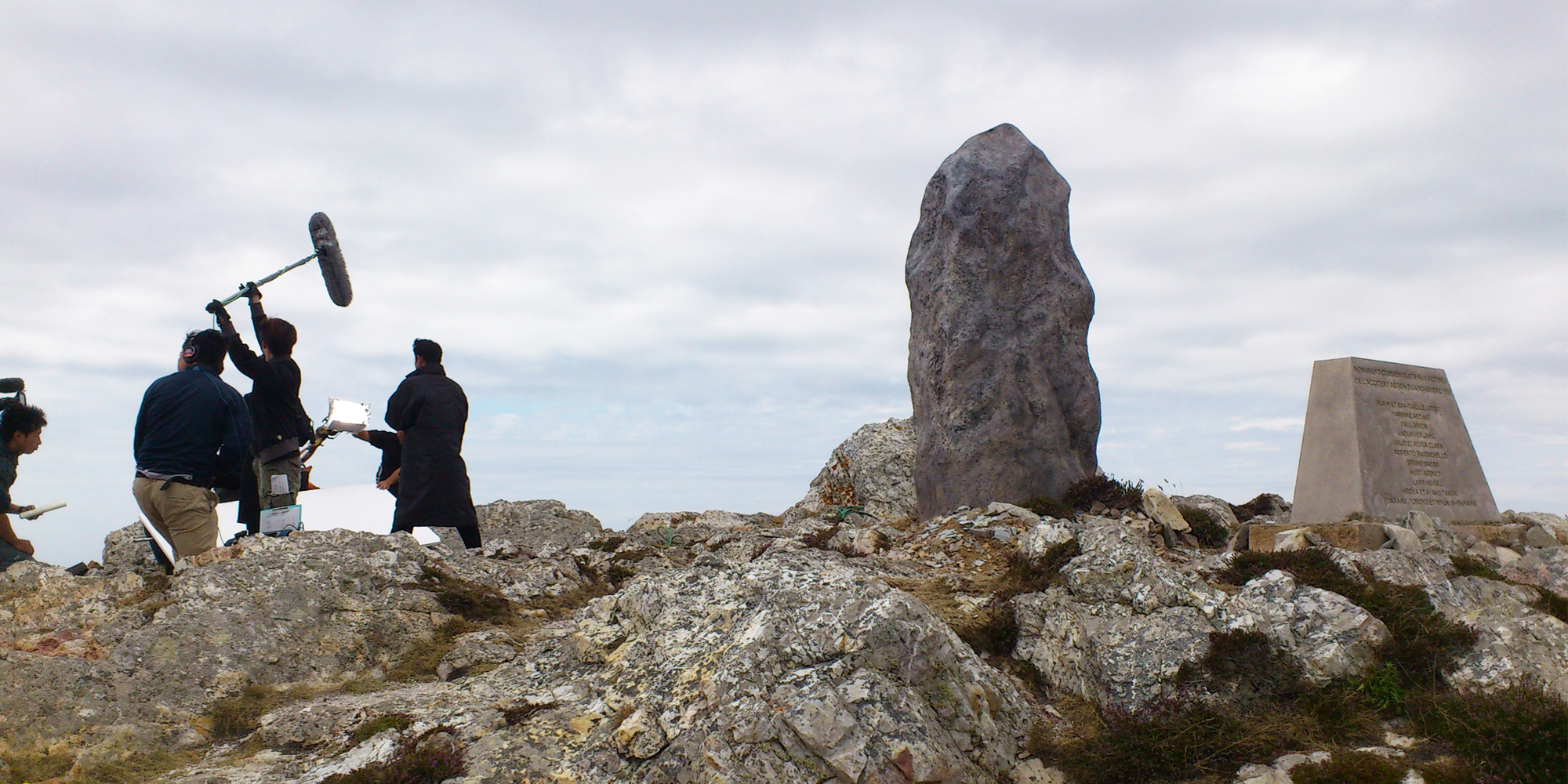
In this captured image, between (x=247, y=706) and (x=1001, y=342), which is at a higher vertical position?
(x=1001, y=342)

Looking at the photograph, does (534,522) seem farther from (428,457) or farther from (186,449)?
(186,449)

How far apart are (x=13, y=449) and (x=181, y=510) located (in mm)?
2811

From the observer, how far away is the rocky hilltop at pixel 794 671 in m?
5.77

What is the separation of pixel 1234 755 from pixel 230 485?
365 inches

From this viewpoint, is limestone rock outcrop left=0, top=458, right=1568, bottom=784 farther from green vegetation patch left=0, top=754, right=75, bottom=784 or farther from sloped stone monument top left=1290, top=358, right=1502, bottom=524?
sloped stone monument top left=1290, top=358, right=1502, bottom=524

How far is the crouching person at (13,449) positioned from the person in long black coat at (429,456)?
11.4 feet

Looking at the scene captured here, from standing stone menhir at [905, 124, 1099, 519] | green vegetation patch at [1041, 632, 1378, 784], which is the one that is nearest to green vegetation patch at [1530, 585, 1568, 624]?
green vegetation patch at [1041, 632, 1378, 784]

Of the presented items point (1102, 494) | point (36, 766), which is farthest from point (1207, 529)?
point (36, 766)

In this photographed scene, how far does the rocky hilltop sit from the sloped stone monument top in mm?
4244

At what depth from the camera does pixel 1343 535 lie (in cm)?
1204

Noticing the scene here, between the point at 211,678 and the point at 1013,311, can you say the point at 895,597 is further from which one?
the point at 1013,311

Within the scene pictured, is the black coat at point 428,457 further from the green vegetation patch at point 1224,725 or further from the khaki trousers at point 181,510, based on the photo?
the green vegetation patch at point 1224,725

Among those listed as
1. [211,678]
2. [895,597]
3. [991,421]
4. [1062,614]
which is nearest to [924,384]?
[991,421]

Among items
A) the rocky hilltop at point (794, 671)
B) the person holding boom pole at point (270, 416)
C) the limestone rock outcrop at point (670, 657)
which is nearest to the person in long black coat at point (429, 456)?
the person holding boom pole at point (270, 416)
